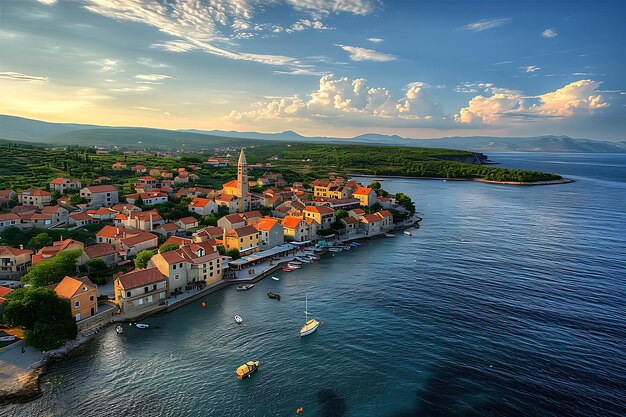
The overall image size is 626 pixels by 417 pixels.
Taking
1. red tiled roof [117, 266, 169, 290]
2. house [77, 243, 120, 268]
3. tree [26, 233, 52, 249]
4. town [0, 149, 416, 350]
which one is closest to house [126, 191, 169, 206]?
town [0, 149, 416, 350]

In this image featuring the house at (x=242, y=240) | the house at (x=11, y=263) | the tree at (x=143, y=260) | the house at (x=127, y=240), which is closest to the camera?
the house at (x=11, y=263)

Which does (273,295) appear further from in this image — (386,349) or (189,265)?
(386,349)

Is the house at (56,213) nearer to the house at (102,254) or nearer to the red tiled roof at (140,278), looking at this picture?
the house at (102,254)

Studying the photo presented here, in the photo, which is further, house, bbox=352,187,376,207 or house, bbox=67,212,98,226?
house, bbox=352,187,376,207

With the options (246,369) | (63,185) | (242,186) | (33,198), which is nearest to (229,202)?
(242,186)

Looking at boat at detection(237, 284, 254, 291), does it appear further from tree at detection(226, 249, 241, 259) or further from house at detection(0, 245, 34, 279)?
house at detection(0, 245, 34, 279)

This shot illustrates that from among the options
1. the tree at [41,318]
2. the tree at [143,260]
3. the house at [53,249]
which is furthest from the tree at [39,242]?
the tree at [41,318]
